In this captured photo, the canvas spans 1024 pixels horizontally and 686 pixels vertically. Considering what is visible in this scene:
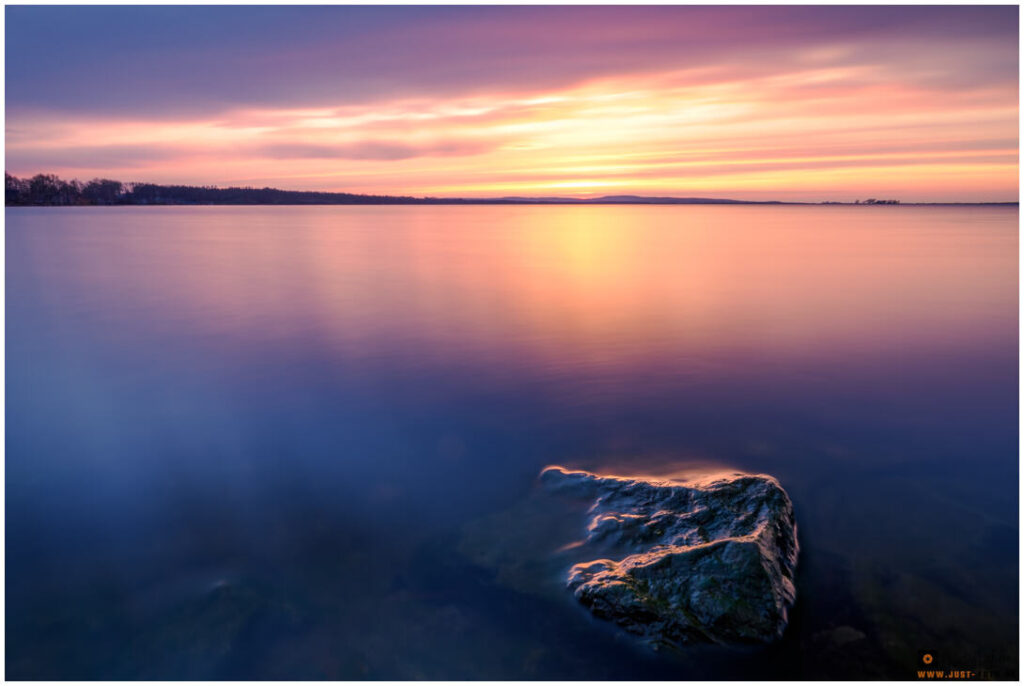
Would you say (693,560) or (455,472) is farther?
(455,472)

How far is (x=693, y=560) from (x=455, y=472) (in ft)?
10.3

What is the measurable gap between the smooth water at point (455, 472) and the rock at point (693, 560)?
17 centimetres

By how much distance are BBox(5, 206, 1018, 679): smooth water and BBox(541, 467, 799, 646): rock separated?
0.17 metres

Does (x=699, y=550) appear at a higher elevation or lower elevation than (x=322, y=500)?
higher

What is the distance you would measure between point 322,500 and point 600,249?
34041 mm

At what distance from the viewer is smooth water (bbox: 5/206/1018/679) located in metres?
4.54

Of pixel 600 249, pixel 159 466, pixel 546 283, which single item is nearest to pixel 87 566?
pixel 159 466

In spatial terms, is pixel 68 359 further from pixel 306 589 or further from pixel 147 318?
pixel 306 589

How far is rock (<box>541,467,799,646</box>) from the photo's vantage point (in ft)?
14.6

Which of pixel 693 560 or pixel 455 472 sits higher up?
pixel 693 560

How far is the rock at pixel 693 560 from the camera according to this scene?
445 centimetres

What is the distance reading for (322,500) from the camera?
652cm

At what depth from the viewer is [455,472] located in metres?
7.08

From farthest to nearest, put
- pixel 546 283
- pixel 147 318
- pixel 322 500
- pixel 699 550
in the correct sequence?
pixel 546 283, pixel 147 318, pixel 322 500, pixel 699 550
